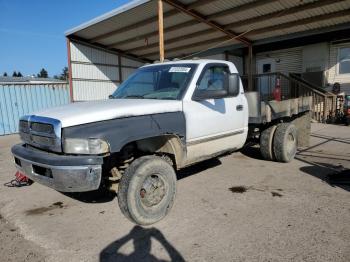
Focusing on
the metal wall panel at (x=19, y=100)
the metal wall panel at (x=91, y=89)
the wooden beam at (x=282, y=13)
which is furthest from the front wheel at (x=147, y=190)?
the metal wall panel at (x=91, y=89)

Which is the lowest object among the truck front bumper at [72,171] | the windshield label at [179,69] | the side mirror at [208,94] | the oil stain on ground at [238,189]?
the oil stain on ground at [238,189]

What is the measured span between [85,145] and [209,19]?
38.9 feet

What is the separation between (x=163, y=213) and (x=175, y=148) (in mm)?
889

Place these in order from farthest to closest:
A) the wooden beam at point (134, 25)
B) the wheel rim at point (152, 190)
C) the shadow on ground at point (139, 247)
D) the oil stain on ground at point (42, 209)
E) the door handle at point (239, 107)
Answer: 1. the wooden beam at point (134, 25)
2. the door handle at point (239, 107)
3. the oil stain on ground at point (42, 209)
4. the wheel rim at point (152, 190)
5. the shadow on ground at point (139, 247)

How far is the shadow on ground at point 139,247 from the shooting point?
3.12 metres

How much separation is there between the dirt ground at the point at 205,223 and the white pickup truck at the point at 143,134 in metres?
0.42

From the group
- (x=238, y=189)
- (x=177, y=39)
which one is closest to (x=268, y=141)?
(x=238, y=189)

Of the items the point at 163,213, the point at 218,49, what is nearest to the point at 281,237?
the point at 163,213

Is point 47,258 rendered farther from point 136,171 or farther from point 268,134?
point 268,134

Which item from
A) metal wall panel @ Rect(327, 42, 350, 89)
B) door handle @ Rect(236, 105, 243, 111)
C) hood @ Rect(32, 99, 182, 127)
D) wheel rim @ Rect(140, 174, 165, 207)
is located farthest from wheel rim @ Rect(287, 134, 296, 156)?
metal wall panel @ Rect(327, 42, 350, 89)

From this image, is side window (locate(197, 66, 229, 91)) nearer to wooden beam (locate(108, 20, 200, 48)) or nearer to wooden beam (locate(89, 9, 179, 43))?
wooden beam (locate(89, 9, 179, 43))

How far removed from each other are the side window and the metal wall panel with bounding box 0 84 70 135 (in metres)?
12.8

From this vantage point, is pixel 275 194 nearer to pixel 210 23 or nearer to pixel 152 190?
pixel 152 190

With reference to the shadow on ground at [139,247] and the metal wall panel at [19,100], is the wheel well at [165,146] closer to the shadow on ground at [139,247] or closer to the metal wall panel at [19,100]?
the shadow on ground at [139,247]
